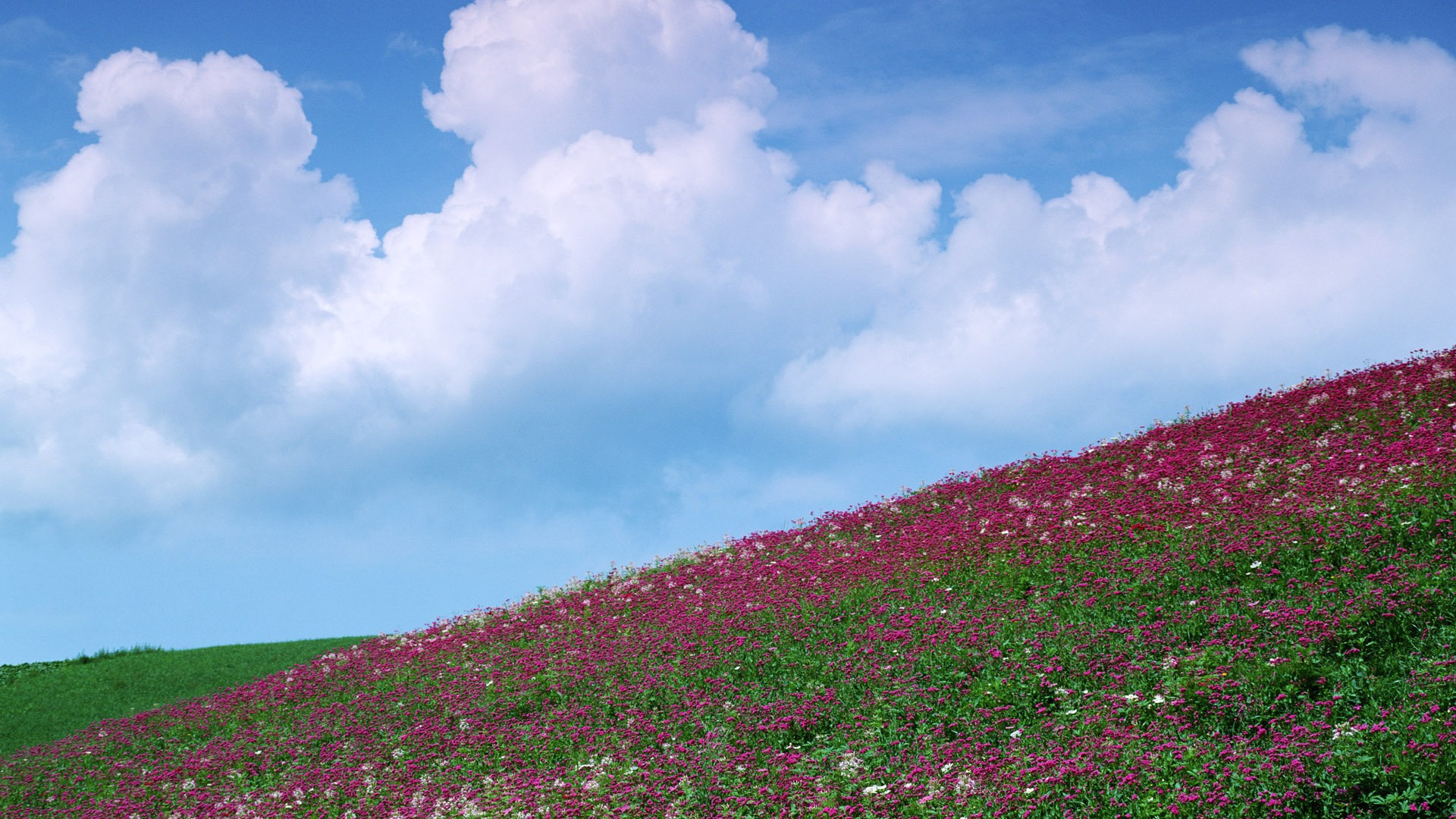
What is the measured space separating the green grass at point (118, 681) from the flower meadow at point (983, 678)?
85.9 inches

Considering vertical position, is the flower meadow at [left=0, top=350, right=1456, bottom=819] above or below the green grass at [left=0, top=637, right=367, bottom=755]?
below

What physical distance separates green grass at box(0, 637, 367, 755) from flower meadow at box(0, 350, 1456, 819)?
218 centimetres

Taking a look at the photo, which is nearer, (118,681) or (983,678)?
(983,678)

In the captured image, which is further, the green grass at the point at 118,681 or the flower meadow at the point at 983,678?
the green grass at the point at 118,681

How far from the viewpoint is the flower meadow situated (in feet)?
25.7

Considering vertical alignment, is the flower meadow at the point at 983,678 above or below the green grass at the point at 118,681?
below

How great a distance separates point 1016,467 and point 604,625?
8.40m

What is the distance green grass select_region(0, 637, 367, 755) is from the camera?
1986 centimetres

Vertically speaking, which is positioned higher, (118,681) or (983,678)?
(118,681)

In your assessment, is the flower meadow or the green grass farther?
the green grass

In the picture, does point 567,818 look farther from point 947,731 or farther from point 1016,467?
point 1016,467

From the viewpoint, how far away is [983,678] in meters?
10.2

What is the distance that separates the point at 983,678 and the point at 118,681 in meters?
20.7

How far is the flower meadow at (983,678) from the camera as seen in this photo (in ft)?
25.7
